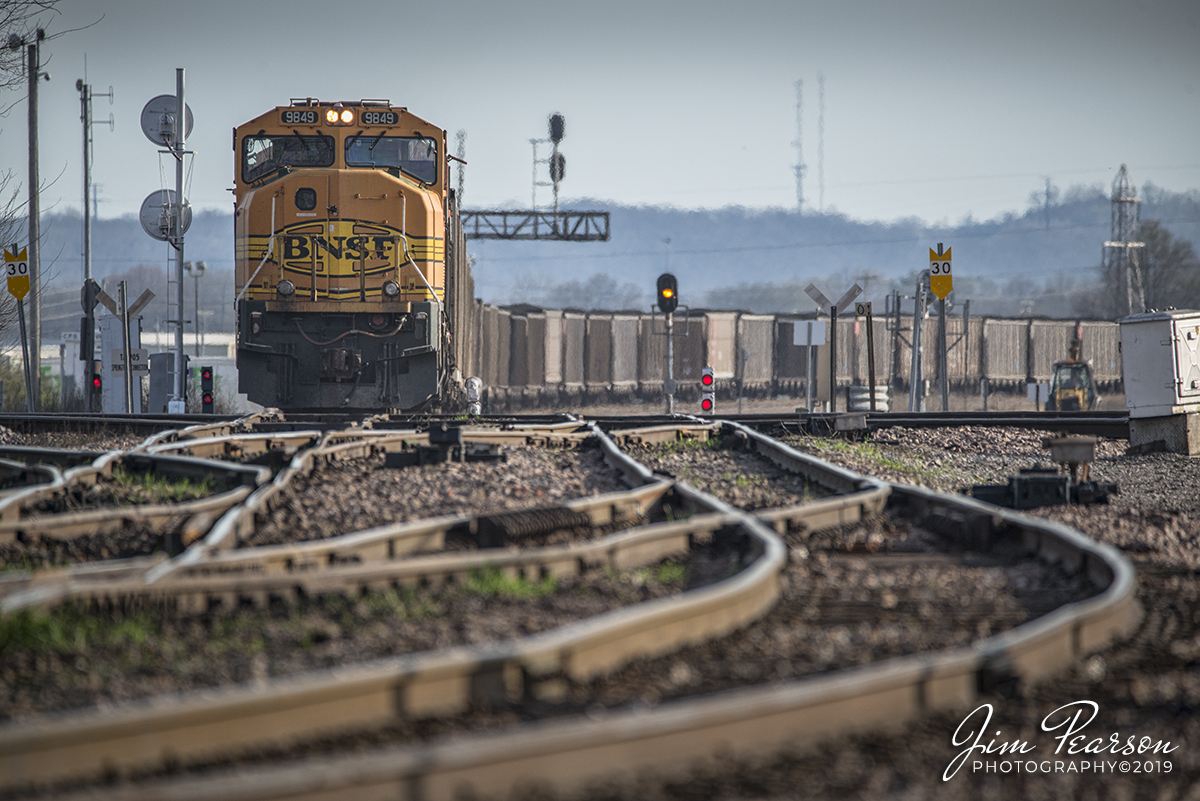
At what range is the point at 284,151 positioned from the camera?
15469 millimetres

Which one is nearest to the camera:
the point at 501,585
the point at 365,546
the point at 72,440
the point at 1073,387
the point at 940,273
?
the point at 501,585

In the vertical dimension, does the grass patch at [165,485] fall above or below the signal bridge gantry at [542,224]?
below

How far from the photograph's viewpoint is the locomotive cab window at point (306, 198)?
15070 mm

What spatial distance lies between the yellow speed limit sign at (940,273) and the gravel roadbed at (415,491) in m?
9.84

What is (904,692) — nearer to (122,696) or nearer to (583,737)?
(583,737)

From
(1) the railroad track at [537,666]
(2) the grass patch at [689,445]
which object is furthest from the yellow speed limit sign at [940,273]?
(1) the railroad track at [537,666]

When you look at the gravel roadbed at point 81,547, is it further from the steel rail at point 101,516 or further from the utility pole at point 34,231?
the utility pole at point 34,231

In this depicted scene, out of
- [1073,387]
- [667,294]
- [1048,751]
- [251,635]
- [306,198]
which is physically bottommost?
[1048,751]

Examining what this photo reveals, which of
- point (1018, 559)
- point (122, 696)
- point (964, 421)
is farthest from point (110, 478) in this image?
point (964, 421)

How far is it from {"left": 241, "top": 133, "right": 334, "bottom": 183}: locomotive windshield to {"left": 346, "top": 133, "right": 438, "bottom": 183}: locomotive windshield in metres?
0.47

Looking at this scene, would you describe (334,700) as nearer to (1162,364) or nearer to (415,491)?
(415,491)

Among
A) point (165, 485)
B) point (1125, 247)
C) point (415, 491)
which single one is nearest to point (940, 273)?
point (415, 491)

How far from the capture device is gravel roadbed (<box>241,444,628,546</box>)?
20.1ft

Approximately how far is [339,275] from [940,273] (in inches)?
371
